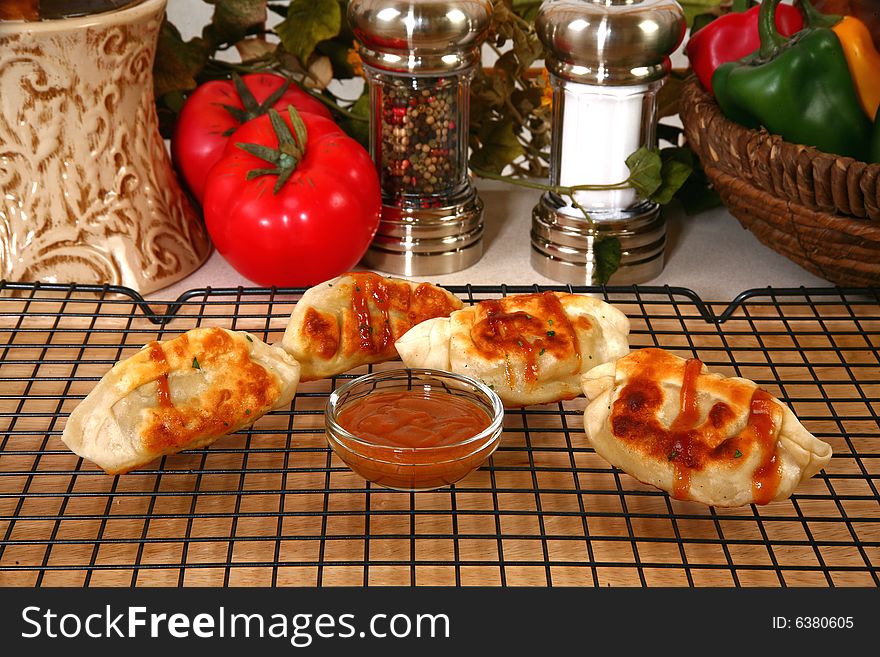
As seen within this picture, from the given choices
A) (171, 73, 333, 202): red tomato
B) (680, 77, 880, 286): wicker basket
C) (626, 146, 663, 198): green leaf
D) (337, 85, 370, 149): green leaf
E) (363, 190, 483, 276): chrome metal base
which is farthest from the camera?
(337, 85, 370, 149): green leaf

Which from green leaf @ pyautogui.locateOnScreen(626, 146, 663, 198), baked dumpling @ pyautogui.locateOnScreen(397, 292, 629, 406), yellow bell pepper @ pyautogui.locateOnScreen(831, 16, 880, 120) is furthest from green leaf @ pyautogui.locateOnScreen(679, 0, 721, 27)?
baked dumpling @ pyautogui.locateOnScreen(397, 292, 629, 406)

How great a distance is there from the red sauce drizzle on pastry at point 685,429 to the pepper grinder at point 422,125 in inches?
31.5

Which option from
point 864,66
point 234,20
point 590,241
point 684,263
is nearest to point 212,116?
point 234,20

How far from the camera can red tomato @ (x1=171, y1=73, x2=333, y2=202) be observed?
2234mm

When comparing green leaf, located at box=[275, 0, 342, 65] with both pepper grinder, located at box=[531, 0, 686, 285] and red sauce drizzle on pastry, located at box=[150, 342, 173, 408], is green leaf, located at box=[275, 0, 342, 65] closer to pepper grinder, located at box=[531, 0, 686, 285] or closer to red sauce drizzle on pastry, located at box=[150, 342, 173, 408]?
pepper grinder, located at box=[531, 0, 686, 285]

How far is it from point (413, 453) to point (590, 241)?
0.88 metres

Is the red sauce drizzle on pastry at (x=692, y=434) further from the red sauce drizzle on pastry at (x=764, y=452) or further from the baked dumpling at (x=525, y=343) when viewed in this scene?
the baked dumpling at (x=525, y=343)

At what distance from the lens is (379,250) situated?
2.17 metres

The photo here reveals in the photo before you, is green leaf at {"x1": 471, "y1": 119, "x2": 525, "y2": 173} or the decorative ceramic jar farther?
green leaf at {"x1": 471, "y1": 119, "x2": 525, "y2": 173}

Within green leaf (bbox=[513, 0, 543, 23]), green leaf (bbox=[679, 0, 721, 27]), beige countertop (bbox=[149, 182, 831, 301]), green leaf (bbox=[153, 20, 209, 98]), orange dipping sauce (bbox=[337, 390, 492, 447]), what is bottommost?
beige countertop (bbox=[149, 182, 831, 301])

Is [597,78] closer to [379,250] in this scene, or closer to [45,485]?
[379,250]

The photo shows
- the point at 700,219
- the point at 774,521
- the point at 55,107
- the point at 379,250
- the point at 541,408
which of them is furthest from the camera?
the point at 700,219
